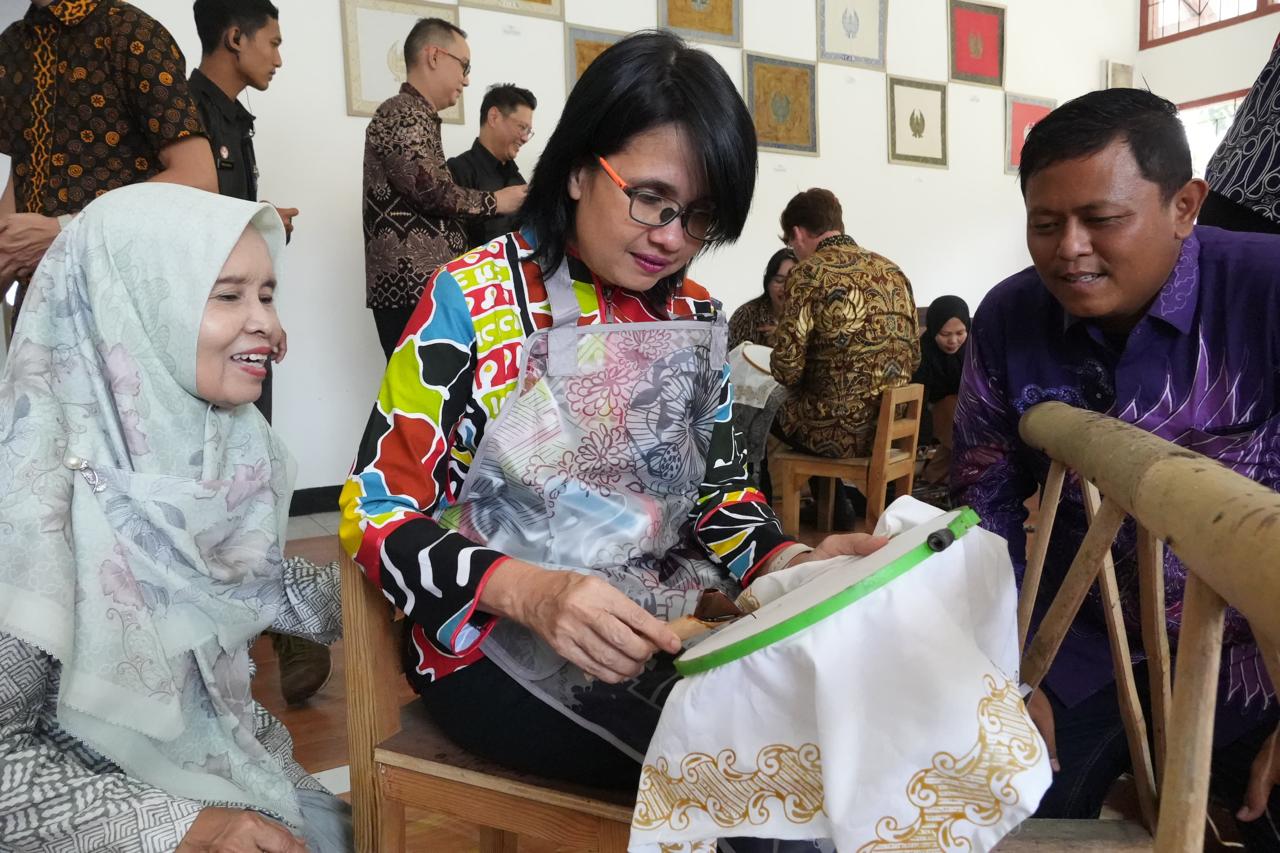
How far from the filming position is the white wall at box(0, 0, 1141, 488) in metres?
4.14

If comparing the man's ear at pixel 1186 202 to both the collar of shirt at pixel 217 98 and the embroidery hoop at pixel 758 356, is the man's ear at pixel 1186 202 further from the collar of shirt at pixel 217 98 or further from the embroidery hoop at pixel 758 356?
the collar of shirt at pixel 217 98

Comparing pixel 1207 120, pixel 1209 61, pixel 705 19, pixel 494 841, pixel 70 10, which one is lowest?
pixel 494 841

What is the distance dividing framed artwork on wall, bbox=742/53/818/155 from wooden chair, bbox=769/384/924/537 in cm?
285

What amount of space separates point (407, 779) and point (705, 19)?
5.20 metres

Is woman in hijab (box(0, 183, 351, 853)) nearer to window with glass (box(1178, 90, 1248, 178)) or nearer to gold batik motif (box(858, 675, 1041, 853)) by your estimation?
gold batik motif (box(858, 675, 1041, 853))

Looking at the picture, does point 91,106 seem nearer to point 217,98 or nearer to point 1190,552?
point 217,98

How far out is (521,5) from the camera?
4.70 m

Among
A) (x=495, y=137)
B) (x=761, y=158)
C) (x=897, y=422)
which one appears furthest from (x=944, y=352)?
(x=495, y=137)

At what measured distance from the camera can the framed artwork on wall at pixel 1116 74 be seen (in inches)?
299

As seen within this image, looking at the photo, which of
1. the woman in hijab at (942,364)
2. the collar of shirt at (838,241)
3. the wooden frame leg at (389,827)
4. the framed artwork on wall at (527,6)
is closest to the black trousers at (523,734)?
the wooden frame leg at (389,827)

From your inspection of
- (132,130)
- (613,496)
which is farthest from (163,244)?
(132,130)

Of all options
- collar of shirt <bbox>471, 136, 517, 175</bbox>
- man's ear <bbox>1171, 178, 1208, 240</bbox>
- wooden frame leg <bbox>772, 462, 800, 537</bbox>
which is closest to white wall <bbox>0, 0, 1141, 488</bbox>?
collar of shirt <bbox>471, 136, 517, 175</bbox>

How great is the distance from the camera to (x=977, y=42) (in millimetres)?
6742

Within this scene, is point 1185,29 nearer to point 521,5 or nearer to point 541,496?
point 521,5
